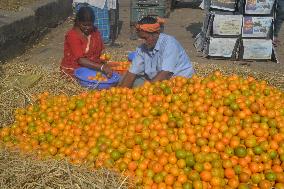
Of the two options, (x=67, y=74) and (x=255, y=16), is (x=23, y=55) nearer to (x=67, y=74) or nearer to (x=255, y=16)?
(x=67, y=74)

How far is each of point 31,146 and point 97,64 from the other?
9.94ft

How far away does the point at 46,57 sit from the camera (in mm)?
11133

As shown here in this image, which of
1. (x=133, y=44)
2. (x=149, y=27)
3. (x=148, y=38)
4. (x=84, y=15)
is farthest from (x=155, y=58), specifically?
(x=133, y=44)

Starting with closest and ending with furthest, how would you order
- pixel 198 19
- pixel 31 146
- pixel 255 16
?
pixel 31 146 → pixel 255 16 → pixel 198 19

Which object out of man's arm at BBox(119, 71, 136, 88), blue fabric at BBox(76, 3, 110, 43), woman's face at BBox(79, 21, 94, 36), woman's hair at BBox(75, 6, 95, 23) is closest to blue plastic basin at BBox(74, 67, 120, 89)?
man's arm at BBox(119, 71, 136, 88)

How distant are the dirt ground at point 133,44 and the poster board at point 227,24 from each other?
80cm

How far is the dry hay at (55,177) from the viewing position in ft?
12.0

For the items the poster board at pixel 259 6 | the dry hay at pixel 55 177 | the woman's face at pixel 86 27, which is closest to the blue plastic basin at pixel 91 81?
the woman's face at pixel 86 27

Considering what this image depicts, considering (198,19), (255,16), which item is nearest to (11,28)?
(255,16)

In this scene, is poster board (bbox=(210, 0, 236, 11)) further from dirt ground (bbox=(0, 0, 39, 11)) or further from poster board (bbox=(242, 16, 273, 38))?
dirt ground (bbox=(0, 0, 39, 11))

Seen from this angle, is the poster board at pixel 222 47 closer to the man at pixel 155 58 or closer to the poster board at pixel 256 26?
the poster board at pixel 256 26

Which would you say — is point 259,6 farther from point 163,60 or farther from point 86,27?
point 163,60

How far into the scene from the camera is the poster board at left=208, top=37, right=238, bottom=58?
37.7 ft

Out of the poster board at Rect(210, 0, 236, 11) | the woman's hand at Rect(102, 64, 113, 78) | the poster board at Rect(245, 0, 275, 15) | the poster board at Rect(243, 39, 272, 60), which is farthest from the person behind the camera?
the poster board at Rect(210, 0, 236, 11)
